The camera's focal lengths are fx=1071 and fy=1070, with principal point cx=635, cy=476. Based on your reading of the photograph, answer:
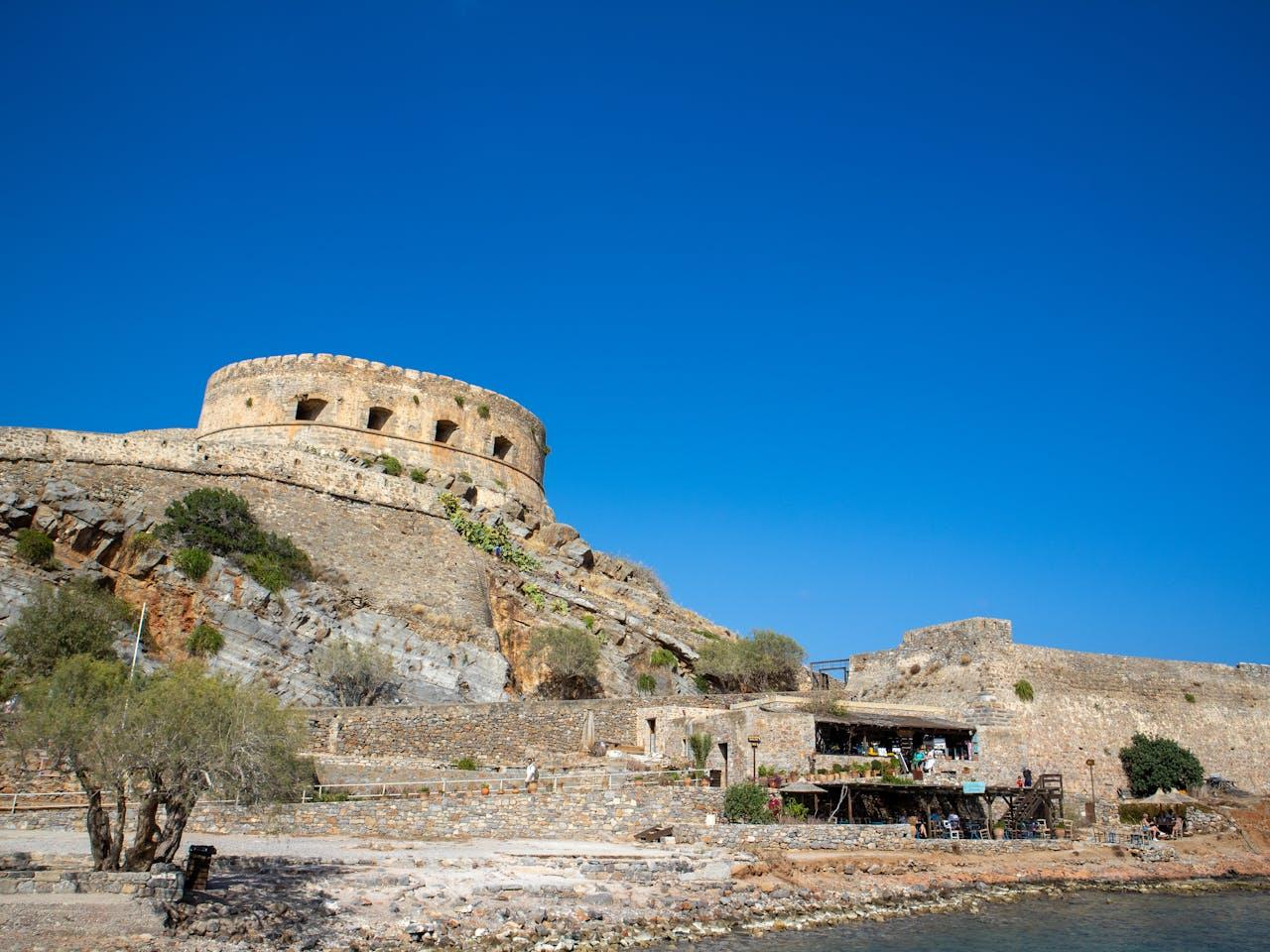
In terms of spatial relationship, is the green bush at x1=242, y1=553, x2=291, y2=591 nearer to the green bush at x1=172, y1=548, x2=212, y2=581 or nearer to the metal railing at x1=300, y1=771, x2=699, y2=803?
the green bush at x1=172, y1=548, x2=212, y2=581

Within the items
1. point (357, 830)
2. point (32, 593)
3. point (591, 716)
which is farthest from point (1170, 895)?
point (32, 593)

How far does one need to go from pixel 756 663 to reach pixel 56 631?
18089mm

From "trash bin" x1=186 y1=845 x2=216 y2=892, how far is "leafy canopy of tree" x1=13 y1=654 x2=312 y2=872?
33 cm

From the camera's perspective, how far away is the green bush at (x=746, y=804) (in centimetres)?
2070

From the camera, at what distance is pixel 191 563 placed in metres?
26.5

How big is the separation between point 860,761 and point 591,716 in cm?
628

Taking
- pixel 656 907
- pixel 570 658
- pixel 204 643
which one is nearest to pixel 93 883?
pixel 656 907

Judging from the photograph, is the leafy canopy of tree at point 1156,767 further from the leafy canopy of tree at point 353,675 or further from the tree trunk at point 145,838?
the tree trunk at point 145,838

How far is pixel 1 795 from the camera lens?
1853 centimetres

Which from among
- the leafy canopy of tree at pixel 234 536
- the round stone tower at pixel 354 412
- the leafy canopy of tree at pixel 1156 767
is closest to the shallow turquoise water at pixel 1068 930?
the leafy canopy of tree at pixel 1156 767

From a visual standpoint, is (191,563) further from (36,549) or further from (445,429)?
(445,429)

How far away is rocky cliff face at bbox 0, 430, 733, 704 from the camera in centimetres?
2570

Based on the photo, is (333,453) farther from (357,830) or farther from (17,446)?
(357,830)

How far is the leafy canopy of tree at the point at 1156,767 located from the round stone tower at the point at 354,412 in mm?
23354
